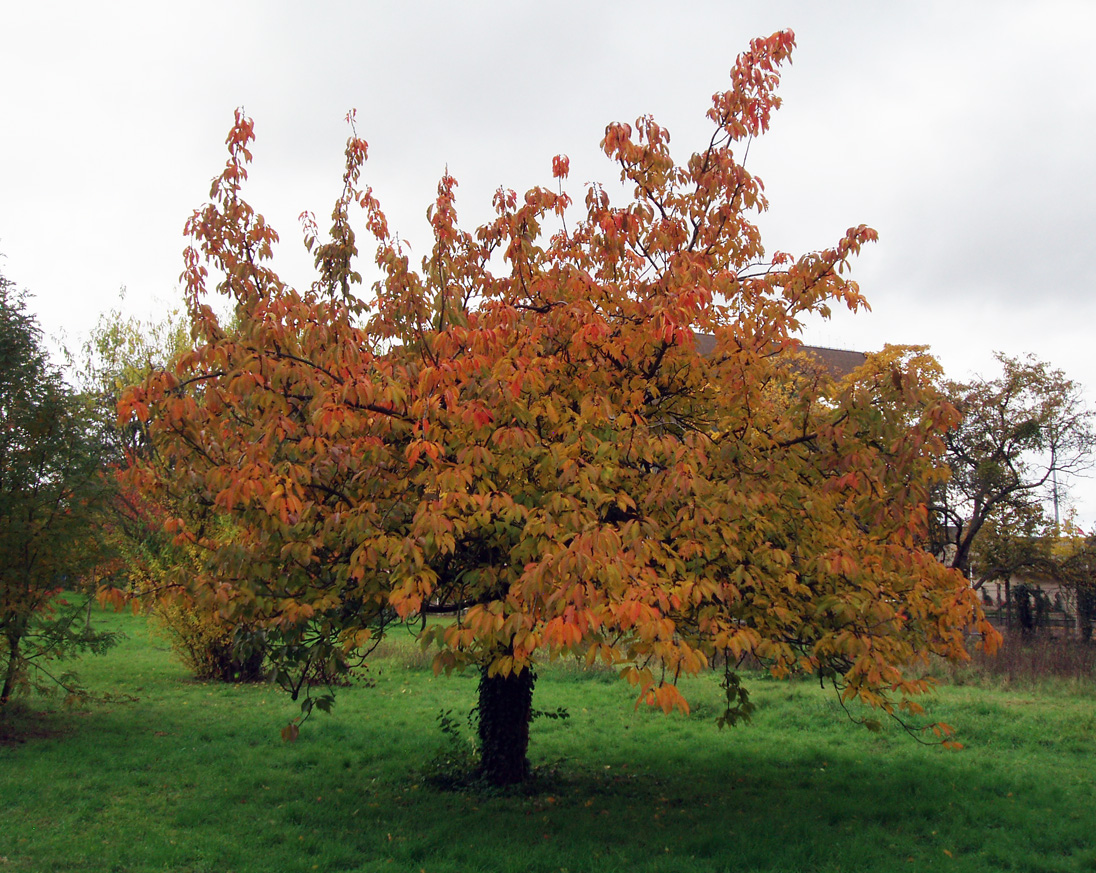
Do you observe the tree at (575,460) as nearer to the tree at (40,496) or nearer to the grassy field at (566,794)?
the grassy field at (566,794)

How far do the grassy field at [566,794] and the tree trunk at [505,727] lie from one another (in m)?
0.29

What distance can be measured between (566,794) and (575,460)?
449 centimetres

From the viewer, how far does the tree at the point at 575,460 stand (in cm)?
451

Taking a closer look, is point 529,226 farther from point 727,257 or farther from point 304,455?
point 304,455

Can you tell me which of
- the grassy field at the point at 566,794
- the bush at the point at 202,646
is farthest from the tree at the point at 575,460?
the bush at the point at 202,646

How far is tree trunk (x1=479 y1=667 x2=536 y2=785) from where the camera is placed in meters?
7.88

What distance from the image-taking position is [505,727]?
26.3ft

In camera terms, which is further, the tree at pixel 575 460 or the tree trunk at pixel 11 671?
the tree trunk at pixel 11 671

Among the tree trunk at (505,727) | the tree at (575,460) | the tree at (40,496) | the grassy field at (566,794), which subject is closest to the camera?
the tree at (575,460)

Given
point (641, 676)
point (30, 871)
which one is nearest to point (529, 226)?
point (641, 676)

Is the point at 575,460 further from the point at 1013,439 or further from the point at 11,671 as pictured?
the point at 1013,439

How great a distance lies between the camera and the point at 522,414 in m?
4.76

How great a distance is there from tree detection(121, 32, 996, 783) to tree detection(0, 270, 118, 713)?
427 cm

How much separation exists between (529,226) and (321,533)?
324 cm
